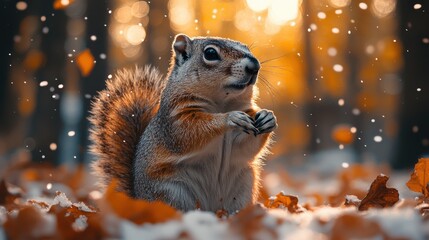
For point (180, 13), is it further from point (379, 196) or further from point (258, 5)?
point (379, 196)

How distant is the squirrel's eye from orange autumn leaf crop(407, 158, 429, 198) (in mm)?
1186

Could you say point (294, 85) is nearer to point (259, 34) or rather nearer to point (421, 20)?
point (259, 34)

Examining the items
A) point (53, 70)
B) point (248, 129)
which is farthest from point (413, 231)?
point (53, 70)

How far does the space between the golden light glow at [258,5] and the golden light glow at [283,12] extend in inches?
9.3

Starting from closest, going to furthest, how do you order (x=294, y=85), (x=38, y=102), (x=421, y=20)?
1. (x=421, y=20)
2. (x=38, y=102)
3. (x=294, y=85)

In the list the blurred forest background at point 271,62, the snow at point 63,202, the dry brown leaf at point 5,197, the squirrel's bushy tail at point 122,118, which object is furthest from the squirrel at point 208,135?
the blurred forest background at point 271,62

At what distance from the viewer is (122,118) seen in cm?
413

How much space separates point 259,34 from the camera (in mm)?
18844

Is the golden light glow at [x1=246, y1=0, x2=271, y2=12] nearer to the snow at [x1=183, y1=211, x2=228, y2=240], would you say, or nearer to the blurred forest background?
the blurred forest background

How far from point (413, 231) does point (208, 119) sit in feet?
4.75

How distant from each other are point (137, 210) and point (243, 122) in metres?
0.97

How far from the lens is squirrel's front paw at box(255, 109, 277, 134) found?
3.33 m

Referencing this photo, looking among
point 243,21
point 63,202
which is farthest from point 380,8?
point 63,202

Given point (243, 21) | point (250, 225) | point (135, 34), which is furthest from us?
point (243, 21)
